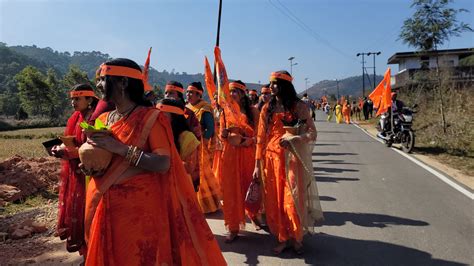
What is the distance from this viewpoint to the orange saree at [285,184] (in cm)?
421

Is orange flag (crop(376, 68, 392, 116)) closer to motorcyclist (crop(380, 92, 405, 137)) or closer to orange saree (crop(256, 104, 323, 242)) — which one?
motorcyclist (crop(380, 92, 405, 137))

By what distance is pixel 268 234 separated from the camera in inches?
198

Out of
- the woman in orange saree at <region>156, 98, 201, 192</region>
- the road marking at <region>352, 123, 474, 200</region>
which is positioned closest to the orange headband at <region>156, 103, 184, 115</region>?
the woman in orange saree at <region>156, 98, 201, 192</region>

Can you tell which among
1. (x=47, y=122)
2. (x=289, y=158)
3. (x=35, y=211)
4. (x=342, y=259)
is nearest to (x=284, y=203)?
(x=289, y=158)

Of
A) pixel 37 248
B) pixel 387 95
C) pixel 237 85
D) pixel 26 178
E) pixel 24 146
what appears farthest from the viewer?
pixel 24 146

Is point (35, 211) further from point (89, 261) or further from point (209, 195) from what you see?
point (89, 261)

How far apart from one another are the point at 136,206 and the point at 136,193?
76 millimetres

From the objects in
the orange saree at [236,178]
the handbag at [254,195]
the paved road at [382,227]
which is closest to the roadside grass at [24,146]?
the orange saree at [236,178]

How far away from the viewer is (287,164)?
432 cm

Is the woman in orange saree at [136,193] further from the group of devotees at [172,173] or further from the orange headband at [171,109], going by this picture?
the orange headband at [171,109]

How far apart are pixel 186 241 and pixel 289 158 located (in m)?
2.13

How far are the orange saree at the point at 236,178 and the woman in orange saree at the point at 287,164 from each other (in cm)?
50

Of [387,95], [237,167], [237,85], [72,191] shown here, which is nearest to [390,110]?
[387,95]

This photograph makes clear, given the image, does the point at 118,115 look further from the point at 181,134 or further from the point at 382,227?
the point at 382,227
